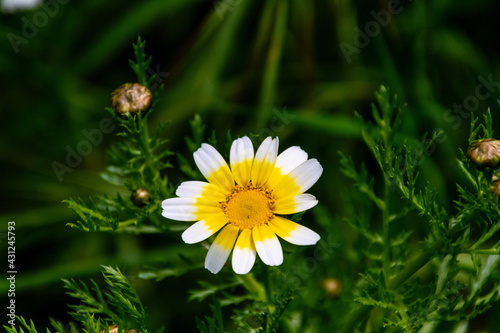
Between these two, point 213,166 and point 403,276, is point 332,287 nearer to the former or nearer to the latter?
point 403,276

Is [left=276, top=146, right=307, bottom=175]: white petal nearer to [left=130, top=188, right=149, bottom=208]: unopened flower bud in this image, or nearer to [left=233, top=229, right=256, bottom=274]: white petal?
[left=233, top=229, right=256, bottom=274]: white petal

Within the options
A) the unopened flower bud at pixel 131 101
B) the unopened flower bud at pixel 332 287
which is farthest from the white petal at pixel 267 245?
the unopened flower bud at pixel 332 287

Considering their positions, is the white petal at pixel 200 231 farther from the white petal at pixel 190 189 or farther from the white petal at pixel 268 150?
the white petal at pixel 268 150

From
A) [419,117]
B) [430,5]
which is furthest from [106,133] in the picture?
[430,5]

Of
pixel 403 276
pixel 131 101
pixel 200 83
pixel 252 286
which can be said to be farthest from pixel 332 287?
pixel 200 83

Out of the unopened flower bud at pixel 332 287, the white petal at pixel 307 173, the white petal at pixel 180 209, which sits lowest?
the unopened flower bud at pixel 332 287

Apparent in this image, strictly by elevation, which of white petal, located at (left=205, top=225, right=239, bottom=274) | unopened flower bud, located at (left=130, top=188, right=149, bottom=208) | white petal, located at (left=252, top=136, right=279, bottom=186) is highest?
unopened flower bud, located at (left=130, top=188, right=149, bottom=208)

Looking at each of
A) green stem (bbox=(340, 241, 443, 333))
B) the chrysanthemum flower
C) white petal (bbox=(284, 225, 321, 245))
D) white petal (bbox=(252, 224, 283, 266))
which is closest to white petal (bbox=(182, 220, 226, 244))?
the chrysanthemum flower
